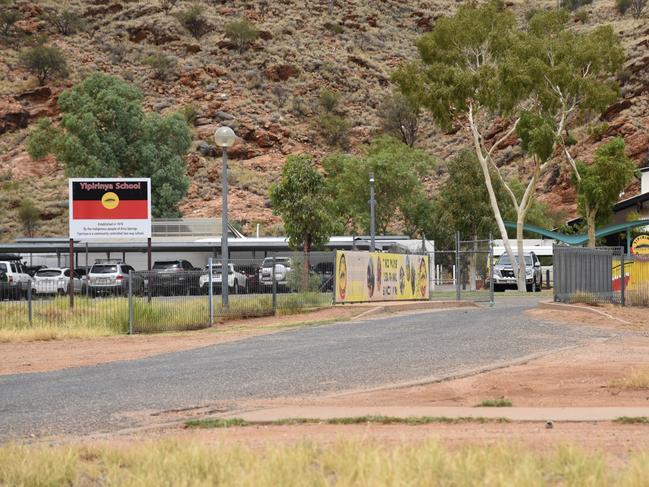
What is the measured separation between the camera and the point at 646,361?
59.2 feet

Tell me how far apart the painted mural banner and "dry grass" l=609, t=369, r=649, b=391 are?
19.8 m

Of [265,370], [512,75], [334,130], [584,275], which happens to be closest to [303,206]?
[512,75]

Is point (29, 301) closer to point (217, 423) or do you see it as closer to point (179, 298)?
point (179, 298)

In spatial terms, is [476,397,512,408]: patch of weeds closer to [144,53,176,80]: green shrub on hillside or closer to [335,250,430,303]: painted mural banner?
[335,250,430,303]: painted mural banner

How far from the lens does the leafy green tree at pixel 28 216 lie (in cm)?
7806

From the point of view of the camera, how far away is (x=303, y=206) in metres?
51.1

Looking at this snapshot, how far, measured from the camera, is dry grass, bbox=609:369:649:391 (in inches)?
569

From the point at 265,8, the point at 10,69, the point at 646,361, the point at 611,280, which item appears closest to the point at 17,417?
the point at 646,361

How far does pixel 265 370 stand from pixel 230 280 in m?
18.3

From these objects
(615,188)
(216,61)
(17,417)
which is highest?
(216,61)

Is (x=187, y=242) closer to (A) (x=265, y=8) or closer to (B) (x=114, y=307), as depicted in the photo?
(B) (x=114, y=307)

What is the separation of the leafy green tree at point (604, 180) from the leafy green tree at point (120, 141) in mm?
29646

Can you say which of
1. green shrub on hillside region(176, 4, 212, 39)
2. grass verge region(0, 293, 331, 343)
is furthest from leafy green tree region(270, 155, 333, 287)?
green shrub on hillside region(176, 4, 212, 39)

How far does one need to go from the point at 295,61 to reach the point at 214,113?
14.8 m
